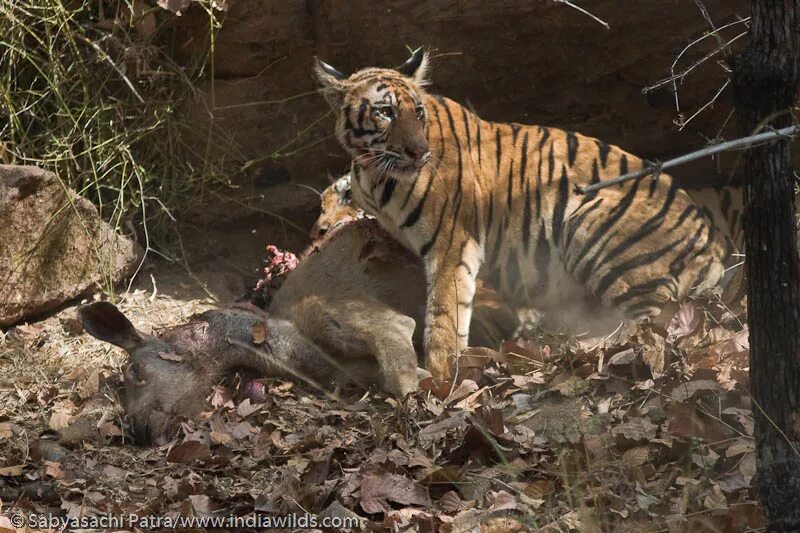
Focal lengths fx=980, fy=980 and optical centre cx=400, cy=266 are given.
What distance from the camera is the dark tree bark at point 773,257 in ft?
9.23

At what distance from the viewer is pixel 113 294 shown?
6480mm

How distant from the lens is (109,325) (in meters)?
5.05

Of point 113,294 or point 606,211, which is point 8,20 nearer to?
point 113,294

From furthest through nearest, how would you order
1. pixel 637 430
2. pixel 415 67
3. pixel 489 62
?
pixel 489 62 → pixel 415 67 → pixel 637 430

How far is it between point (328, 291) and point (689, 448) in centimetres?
234

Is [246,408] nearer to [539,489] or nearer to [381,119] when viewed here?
[381,119]

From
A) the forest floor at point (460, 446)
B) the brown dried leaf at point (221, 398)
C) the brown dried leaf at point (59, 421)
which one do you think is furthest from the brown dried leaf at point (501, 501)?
the brown dried leaf at point (59, 421)

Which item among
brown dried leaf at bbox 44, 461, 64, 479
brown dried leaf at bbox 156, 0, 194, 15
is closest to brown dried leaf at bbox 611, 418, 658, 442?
brown dried leaf at bbox 44, 461, 64, 479

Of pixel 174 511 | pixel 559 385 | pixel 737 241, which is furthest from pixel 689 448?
pixel 737 241

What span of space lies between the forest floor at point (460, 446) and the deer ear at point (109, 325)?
30cm

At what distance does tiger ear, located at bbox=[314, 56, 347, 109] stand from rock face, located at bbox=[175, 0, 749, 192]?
37.7 inches

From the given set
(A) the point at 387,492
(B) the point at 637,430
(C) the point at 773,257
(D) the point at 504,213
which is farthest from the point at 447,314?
(C) the point at 773,257

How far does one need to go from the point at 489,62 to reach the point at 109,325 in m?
3.15

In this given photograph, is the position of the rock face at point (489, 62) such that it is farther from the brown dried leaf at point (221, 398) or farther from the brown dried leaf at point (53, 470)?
the brown dried leaf at point (53, 470)
